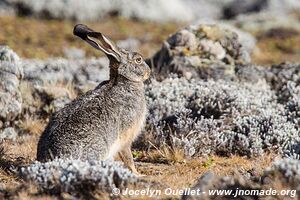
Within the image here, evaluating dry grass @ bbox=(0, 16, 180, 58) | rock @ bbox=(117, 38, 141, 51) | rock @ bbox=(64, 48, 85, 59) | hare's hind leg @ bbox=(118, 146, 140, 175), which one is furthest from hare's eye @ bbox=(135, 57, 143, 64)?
rock @ bbox=(117, 38, 141, 51)

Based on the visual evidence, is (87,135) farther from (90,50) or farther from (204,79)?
(90,50)

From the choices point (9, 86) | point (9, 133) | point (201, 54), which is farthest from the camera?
point (201, 54)

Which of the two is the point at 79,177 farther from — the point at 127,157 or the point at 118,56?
the point at 118,56

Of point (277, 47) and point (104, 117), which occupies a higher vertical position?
point (277, 47)

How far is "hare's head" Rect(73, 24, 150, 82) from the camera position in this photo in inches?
305

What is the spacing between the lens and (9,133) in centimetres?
1049

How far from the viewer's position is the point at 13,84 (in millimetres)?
10766

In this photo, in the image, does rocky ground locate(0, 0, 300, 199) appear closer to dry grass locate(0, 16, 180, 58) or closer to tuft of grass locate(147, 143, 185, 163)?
tuft of grass locate(147, 143, 185, 163)

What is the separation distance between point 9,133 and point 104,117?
3.50 meters

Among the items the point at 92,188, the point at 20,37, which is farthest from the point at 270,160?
the point at 20,37

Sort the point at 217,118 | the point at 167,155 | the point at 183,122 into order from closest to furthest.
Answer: the point at 167,155, the point at 183,122, the point at 217,118

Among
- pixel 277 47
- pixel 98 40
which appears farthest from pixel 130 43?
pixel 98 40

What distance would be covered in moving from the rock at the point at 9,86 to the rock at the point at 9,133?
0.17 meters

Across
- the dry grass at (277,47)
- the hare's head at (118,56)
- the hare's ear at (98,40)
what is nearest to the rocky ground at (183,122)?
the hare's head at (118,56)
